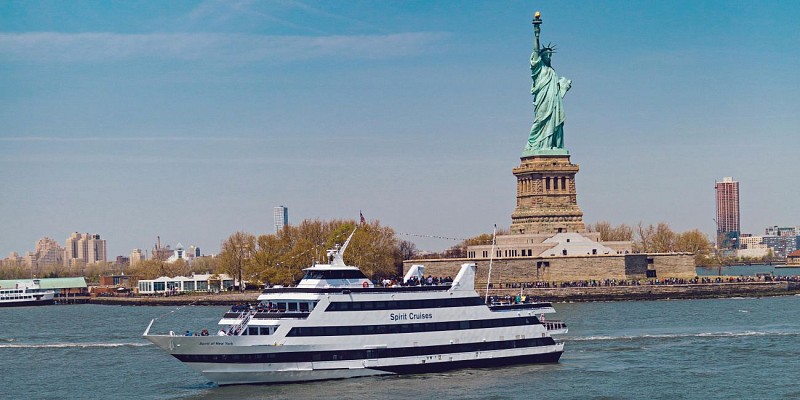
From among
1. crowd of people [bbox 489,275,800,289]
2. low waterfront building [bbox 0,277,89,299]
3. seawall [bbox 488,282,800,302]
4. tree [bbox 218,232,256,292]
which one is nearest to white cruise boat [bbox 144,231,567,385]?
seawall [bbox 488,282,800,302]

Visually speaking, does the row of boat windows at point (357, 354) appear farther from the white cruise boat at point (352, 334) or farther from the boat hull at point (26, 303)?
the boat hull at point (26, 303)

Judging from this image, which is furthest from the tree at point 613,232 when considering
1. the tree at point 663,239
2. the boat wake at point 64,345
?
the boat wake at point 64,345

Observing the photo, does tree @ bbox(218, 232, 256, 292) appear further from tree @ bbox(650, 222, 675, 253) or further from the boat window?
the boat window

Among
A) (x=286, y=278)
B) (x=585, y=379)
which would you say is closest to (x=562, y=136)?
(x=286, y=278)

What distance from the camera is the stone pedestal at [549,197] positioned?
118m

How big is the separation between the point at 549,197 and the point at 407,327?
6874 centimetres

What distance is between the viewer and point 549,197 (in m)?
118

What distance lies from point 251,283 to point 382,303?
8297cm

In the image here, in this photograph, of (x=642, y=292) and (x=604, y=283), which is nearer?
(x=642, y=292)

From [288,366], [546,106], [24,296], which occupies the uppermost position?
[546,106]

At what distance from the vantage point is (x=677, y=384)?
164 feet

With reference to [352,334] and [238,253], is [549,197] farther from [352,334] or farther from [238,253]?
[352,334]

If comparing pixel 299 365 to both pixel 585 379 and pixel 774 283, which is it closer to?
pixel 585 379

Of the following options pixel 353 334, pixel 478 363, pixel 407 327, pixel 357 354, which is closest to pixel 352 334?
pixel 353 334
